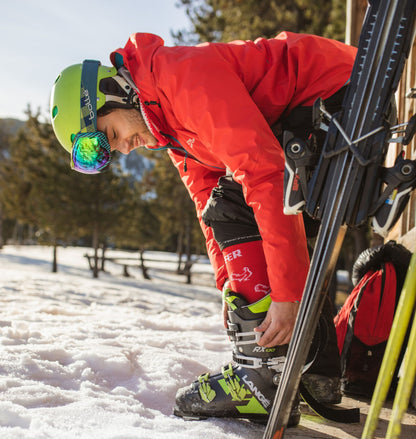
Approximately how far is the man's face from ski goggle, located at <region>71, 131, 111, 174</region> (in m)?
0.05

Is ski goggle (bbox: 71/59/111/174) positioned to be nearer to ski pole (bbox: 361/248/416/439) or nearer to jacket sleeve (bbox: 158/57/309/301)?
jacket sleeve (bbox: 158/57/309/301)

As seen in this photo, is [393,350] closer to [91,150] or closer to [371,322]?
[371,322]

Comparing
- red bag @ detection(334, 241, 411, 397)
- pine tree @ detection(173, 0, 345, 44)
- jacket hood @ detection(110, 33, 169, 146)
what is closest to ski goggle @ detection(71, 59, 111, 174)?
jacket hood @ detection(110, 33, 169, 146)

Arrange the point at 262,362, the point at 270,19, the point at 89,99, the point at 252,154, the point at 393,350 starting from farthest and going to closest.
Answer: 1. the point at 270,19
2. the point at 89,99
3. the point at 262,362
4. the point at 252,154
5. the point at 393,350

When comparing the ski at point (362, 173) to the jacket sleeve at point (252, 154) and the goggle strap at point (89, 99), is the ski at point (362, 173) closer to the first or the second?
the jacket sleeve at point (252, 154)

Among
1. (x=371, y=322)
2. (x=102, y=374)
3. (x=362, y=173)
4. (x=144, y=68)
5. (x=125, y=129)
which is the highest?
(x=144, y=68)

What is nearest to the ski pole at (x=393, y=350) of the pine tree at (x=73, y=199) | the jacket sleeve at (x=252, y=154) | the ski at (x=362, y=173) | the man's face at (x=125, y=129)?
the ski at (x=362, y=173)

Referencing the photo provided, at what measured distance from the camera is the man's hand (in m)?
1.22

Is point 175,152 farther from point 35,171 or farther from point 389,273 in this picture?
point 35,171

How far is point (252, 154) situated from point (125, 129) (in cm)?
74

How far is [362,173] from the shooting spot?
0.90m

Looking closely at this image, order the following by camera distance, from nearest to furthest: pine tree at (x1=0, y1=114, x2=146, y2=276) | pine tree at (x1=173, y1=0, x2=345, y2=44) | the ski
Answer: the ski, pine tree at (x1=173, y1=0, x2=345, y2=44), pine tree at (x1=0, y1=114, x2=146, y2=276)

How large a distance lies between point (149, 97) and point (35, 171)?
53.6 feet

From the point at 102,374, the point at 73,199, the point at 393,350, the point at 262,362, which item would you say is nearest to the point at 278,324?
the point at 262,362
